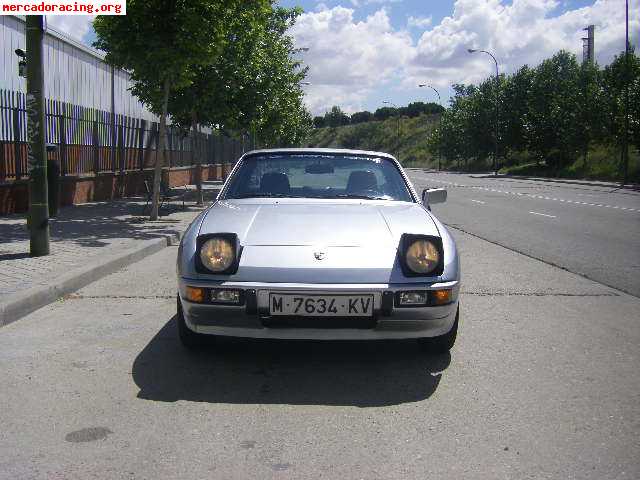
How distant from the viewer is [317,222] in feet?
14.9

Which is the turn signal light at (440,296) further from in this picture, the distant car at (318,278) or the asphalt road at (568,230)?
the asphalt road at (568,230)

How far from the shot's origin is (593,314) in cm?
608

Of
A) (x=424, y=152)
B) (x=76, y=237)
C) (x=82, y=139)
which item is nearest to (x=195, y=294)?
(x=76, y=237)

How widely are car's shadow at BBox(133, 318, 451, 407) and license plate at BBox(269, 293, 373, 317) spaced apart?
17.2 inches

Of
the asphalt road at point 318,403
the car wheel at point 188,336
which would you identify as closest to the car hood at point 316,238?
the car wheel at point 188,336

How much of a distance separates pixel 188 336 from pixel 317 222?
110 cm

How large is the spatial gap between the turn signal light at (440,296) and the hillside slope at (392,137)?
95.0 meters

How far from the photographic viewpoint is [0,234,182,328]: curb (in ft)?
18.4

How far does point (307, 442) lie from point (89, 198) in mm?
15571

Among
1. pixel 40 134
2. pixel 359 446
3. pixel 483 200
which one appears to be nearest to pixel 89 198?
pixel 40 134

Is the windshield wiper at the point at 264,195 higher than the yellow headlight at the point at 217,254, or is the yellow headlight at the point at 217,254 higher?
the windshield wiper at the point at 264,195

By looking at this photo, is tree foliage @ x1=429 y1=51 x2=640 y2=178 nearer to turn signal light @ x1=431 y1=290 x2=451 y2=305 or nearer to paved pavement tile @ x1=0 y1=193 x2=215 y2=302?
paved pavement tile @ x1=0 y1=193 x2=215 y2=302

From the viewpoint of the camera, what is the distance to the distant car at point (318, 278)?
3975mm

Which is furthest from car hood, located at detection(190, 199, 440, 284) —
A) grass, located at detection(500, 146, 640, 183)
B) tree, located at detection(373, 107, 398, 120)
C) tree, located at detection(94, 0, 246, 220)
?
tree, located at detection(373, 107, 398, 120)
